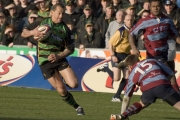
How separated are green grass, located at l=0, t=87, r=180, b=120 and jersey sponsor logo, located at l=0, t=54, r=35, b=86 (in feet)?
2.27

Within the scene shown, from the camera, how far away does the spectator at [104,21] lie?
21.0 m

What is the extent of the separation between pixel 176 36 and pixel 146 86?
2.84m

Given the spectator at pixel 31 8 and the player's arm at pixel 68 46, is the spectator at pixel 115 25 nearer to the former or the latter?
the player's arm at pixel 68 46

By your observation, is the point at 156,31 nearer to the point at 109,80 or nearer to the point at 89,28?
the point at 109,80

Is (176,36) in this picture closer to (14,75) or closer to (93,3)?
(14,75)

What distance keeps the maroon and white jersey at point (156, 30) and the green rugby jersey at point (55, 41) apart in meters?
1.39

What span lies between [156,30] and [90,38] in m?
7.92

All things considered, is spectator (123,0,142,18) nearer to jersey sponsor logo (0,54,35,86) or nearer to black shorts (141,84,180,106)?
jersey sponsor logo (0,54,35,86)

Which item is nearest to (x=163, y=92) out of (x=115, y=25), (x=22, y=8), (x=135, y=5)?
(x=115, y=25)

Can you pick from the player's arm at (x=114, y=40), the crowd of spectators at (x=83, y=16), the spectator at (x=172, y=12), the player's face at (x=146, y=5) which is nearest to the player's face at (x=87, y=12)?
the crowd of spectators at (x=83, y=16)

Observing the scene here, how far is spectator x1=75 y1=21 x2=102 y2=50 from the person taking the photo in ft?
68.5

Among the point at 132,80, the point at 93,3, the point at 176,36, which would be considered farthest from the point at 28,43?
the point at 132,80

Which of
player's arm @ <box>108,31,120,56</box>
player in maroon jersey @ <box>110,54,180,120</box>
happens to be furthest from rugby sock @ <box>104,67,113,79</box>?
player in maroon jersey @ <box>110,54,180,120</box>

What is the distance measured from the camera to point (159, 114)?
566 inches
